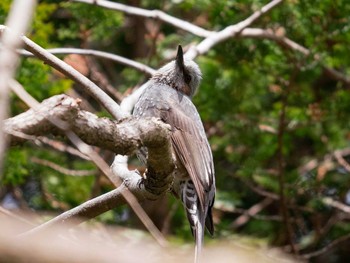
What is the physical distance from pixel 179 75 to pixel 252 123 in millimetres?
1674

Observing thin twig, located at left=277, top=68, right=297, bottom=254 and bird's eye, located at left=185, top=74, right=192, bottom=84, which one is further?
thin twig, located at left=277, top=68, right=297, bottom=254

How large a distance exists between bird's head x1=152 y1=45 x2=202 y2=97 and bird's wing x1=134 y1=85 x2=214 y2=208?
16.2 inches

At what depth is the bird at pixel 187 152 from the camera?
4508 mm

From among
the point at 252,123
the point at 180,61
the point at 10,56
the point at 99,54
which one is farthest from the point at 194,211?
the point at 10,56

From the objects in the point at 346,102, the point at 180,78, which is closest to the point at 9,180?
the point at 180,78

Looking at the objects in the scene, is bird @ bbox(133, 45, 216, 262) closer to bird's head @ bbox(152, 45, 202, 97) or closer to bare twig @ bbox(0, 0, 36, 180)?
bird's head @ bbox(152, 45, 202, 97)

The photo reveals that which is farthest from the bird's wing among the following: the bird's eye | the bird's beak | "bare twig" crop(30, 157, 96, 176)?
"bare twig" crop(30, 157, 96, 176)

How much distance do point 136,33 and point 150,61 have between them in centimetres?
196

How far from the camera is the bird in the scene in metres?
4.51

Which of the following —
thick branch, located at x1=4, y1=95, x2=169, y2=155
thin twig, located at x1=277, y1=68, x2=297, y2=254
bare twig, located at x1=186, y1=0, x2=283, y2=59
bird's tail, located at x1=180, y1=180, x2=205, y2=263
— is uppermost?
bare twig, located at x1=186, y1=0, x2=283, y2=59

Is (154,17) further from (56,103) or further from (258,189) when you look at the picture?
(56,103)

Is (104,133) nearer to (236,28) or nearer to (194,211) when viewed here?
(194,211)

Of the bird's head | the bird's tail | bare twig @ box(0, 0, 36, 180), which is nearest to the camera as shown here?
bare twig @ box(0, 0, 36, 180)

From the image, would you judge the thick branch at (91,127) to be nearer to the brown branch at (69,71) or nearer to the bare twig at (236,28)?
the brown branch at (69,71)
